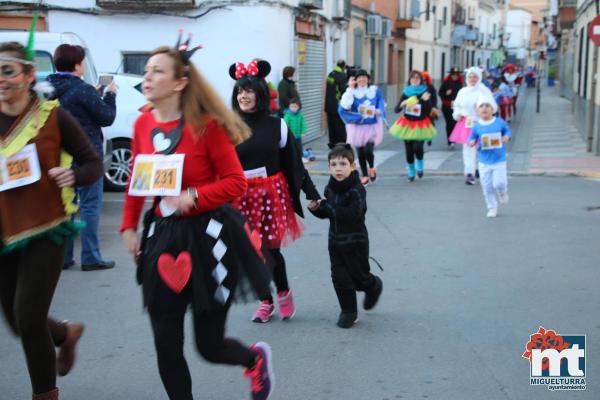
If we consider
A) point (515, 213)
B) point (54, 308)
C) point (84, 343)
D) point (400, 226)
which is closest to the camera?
point (84, 343)

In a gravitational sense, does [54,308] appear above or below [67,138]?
below

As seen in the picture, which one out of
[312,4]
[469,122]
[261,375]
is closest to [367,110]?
[469,122]

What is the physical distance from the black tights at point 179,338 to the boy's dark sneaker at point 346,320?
5.80 feet

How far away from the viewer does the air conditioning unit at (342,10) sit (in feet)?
73.1

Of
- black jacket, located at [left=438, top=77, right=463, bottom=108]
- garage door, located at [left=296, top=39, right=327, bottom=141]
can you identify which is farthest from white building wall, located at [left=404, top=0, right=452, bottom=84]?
black jacket, located at [left=438, top=77, right=463, bottom=108]

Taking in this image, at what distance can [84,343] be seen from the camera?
16.6 feet

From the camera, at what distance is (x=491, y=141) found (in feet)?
30.2

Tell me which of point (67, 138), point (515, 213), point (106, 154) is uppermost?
point (67, 138)

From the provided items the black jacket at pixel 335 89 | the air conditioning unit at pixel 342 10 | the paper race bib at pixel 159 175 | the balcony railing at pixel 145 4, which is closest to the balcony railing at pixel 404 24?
the air conditioning unit at pixel 342 10

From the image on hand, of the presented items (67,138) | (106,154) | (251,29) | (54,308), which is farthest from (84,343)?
(251,29)

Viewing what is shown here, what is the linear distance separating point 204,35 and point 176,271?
44.3 ft

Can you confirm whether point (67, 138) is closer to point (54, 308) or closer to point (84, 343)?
point (84, 343)

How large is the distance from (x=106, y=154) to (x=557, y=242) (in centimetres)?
565

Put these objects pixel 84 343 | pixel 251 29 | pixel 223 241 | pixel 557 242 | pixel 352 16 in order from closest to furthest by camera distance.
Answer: pixel 223 241
pixel 84 343
pixel 557 242
pixel 251 29
pixel 352 16
